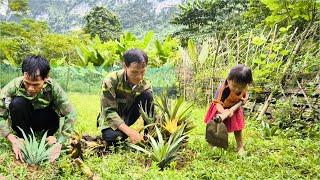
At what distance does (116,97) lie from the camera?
3.77 m

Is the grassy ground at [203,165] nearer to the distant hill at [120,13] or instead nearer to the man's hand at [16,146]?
the man's hand at [16,146]

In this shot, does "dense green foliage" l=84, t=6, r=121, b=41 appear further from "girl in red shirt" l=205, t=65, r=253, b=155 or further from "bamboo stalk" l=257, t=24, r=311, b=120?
"girl in red shirt" l=205, t=65, r=253, b=155

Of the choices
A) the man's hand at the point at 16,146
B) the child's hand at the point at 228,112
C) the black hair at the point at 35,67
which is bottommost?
the man's hand at the point at 16,146

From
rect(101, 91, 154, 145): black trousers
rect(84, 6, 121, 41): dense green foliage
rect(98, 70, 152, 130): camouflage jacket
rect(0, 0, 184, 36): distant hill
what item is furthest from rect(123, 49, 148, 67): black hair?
rect(0, 0, 184, 36): distant hill

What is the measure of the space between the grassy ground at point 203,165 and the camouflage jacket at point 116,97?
0.96 feet

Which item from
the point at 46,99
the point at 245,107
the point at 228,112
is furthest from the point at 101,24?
the point at 228,112

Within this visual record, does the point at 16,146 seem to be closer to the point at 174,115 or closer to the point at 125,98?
the point at 125,98

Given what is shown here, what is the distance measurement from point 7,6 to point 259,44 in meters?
14.3

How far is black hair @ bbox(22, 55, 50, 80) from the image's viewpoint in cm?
308

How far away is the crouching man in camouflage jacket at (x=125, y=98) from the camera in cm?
344

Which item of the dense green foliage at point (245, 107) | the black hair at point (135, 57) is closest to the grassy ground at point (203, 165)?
the dense green foliage at point (245, 107)

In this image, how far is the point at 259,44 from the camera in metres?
5.94

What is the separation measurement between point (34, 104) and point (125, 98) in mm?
791

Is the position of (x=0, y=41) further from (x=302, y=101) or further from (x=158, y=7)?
(x=158, y=7)
